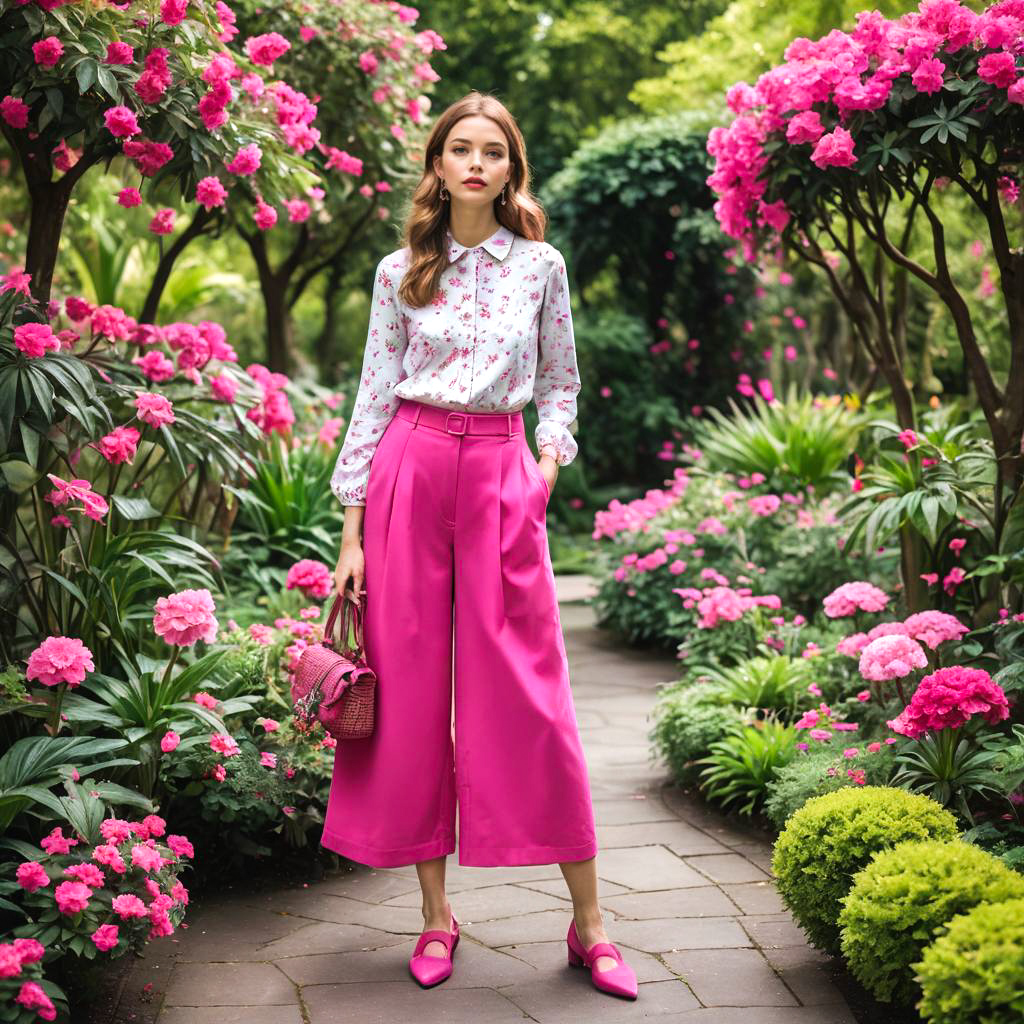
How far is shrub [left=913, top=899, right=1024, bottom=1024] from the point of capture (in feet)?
6.24

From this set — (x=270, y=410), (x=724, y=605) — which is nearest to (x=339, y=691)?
(x=270, y=410)

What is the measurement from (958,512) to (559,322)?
5.48ft

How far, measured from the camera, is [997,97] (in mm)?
3150

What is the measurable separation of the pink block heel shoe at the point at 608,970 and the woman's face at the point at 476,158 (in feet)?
5.13

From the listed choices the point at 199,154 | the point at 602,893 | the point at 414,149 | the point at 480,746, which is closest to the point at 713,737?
the point at 602,893

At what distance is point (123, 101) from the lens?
291 cm

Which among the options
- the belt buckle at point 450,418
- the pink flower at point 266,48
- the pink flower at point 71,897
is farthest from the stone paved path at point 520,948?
the pink flower at point 266,48

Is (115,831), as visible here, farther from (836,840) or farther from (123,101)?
(123,101)

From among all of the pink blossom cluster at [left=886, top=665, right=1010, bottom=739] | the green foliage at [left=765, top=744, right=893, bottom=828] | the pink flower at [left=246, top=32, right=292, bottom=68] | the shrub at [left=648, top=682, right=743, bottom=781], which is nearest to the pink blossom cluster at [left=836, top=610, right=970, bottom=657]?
the green foliage at [left=765, top=744, right=893, bottom=828]

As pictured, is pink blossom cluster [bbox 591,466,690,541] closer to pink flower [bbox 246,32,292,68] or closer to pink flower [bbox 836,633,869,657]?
pink flower [bbox 836,633,869,657]

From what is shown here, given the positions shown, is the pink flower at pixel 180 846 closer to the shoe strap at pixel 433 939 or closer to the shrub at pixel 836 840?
the shoe strap at pixel 433 939

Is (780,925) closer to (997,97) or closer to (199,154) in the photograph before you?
(997,97)

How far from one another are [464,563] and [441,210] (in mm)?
754

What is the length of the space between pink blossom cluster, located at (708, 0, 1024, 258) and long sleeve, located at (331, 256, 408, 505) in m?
1.39
